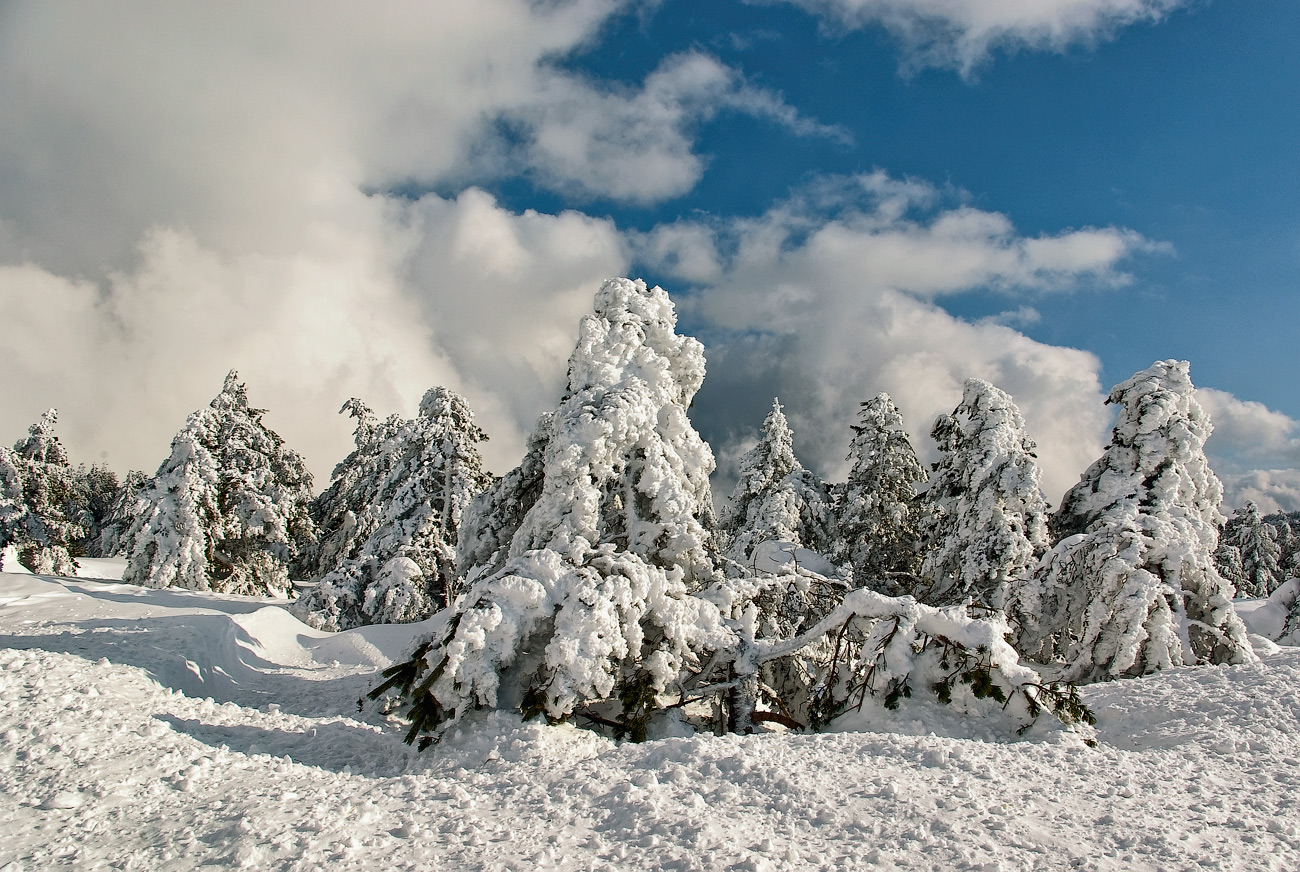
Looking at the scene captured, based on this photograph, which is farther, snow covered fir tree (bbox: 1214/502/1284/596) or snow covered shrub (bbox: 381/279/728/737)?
snow covered fir tree (bbox: 1214/502/1284/596)

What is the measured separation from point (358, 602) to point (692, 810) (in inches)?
756

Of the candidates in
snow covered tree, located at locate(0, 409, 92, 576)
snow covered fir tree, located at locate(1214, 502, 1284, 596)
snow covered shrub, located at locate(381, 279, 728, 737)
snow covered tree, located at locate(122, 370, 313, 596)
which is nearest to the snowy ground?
snow covered shrub, located at locate(381, 279, 728, 737)

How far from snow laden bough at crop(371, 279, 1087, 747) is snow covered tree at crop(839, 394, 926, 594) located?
1271 centimetres

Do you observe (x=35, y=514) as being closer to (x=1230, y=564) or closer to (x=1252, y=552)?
(x=1230, y=564)

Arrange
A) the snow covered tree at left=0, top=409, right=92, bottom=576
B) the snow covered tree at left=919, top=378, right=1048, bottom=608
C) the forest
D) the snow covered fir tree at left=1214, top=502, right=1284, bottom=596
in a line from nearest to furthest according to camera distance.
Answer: the forest → the snow covered tree at left=919, top=378, right=1048, bottom=608 → the snow covered tree at left=0, top=409, right=92, bottom=576 → the snow covered fir tree at left=1214, top=502, right=1284, bottom=596

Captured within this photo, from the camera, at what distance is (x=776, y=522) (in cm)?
2512

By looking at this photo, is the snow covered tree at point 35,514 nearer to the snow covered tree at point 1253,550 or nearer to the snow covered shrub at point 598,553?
the snow covered shrub at point 598,553

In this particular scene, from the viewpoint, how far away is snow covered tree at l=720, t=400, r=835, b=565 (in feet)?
83.4

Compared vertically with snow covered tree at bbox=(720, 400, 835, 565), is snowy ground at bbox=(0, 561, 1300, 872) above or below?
below

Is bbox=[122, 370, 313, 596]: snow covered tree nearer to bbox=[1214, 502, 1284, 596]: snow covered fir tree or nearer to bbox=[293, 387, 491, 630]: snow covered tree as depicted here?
→ bbox=[293, 387, 491, 630]: snow covered tree

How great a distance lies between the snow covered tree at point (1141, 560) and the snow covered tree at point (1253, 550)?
3819cm

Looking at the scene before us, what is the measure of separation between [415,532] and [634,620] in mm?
16223

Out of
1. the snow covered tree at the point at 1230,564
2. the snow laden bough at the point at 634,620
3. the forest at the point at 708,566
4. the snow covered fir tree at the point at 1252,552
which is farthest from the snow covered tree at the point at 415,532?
the snow covered fir tree at the point at 1252,552

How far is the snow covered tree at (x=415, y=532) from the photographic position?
2088 centimetres
